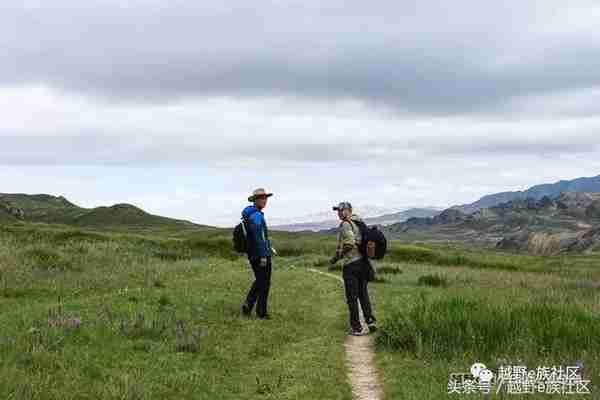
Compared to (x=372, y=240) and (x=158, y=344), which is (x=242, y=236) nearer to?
(x=372, y=240)

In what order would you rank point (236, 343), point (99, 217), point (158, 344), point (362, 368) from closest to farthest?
point (362, 368)
point (158, 344)
point (236, 343)
point (99, 217)

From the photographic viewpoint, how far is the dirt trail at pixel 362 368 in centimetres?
896

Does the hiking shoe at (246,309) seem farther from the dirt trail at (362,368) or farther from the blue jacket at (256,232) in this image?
the dirt trail at (362,368)

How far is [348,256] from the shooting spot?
14148mm

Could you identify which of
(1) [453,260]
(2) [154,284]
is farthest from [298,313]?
(1) [453,260]

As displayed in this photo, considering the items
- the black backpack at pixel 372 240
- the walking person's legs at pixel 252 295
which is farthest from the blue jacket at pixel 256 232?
the black backpack at pixel 372 240

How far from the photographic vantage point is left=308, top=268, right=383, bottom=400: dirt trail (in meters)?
8.96

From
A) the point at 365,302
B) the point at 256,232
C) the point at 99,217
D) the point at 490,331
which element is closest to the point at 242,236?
the point at 256,232

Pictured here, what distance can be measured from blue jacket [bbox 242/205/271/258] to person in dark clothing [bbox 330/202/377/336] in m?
2.05

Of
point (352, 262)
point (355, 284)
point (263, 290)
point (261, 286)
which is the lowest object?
point (263, 290)

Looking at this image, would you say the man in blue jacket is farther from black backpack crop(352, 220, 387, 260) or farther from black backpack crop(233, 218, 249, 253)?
black backpack crop(352, 220, 387, 260)

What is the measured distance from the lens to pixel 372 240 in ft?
45.6

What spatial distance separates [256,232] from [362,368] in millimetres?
5418

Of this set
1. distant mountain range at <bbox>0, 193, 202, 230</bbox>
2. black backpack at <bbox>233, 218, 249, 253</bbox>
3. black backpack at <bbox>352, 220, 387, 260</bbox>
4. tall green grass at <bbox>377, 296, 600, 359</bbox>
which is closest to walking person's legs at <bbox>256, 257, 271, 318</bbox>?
black backpack at <bbox>233, 218, 249, 253</bbox>
